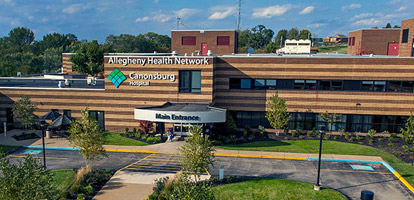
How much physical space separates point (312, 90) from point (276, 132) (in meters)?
6.58

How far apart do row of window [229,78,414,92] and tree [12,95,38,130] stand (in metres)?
23.7

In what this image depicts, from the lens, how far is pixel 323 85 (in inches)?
1566

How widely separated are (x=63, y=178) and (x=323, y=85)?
29.6 meters

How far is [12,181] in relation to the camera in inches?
607

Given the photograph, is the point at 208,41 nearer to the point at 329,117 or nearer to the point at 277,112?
the point at 277,112

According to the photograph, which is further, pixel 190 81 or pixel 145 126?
pixel 190 81

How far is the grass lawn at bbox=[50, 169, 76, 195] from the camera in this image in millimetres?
24172

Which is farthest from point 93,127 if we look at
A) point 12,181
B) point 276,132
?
point 276,132

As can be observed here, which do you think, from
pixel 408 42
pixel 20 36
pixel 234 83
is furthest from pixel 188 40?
pixel 20 36

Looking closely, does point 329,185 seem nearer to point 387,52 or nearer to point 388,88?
point 388,88

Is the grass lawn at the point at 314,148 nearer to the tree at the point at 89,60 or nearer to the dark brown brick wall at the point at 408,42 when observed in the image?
the dark brown brick wall at the point at 408,42

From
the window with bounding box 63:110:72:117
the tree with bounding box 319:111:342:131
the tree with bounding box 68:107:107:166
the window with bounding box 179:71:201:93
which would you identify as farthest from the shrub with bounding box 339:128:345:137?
the window with bounding box 63:110:72:117

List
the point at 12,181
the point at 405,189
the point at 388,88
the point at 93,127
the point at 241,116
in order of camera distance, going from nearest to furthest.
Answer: the point at 12,181
the point at 405,189
the point at 93,127
the point at 388,88
the point at 241,116

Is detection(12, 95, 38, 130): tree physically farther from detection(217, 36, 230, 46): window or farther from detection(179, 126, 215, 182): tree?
detection(217, 36, 230, 46): window
